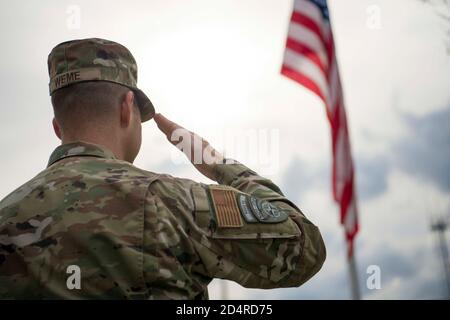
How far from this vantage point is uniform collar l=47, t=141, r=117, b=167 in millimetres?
2662

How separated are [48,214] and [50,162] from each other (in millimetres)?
512

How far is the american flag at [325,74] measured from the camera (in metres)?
5.96

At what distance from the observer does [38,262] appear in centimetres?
222

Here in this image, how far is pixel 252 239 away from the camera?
246 cm

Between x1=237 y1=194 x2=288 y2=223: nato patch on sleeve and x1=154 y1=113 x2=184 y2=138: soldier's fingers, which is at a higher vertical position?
x1=154 y1=113 x2=184 y2=138: soldier's fingers

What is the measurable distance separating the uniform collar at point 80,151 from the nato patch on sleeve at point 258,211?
738 millimetres

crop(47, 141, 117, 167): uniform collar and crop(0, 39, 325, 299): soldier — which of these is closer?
crop(0, 39, 325, 299): soldier

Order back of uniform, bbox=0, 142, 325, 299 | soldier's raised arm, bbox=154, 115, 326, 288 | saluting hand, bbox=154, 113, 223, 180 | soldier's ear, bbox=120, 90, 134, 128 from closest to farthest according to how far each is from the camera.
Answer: back of uniform, bbox=0, 142, 325, 299 < soldier's raised arm, bbox=154, 115, 326, 288 < soldier's ear, bbox=120, 90, 134, 128 < saluting hand, bbox=154, 113, 223, 180

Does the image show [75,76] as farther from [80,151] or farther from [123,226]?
[123,226]

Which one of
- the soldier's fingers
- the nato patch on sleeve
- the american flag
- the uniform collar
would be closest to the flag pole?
the american flag

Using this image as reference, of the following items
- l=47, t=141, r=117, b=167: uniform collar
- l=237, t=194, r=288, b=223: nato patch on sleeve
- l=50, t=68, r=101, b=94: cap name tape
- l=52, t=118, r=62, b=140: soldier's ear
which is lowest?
l=237, t=194, r=288, b=223: nato patch on sleeve

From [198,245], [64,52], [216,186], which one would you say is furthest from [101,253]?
[64,52]

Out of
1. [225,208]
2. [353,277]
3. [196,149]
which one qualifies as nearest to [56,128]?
[196,149]

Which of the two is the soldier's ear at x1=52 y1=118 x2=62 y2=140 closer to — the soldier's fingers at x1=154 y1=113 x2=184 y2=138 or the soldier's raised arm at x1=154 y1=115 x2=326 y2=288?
the soldier's fingers at x1=154 y1=113 x2=184 y2=138
